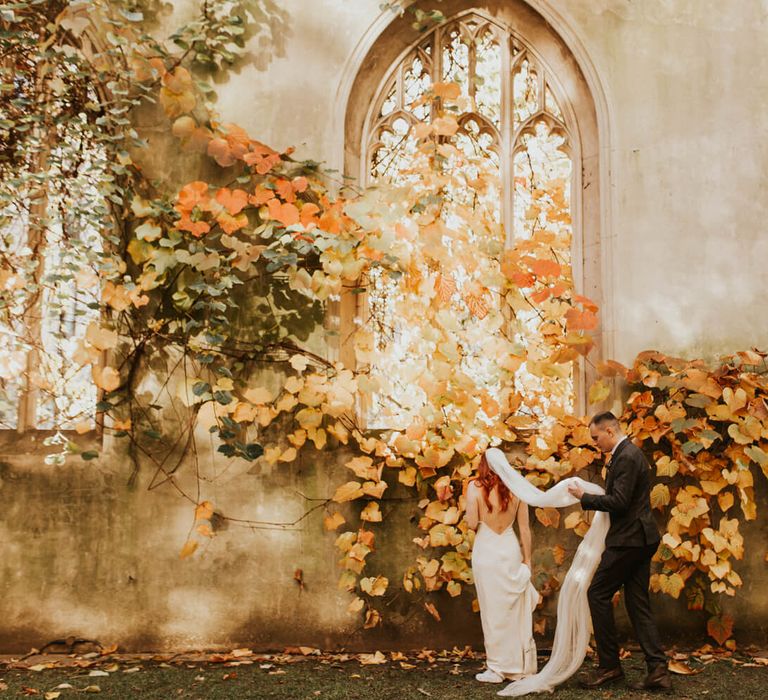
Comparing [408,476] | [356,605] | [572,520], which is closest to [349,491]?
[408,476]

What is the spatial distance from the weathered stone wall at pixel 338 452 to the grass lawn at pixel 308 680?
361 millimetres

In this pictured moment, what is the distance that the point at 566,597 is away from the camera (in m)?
4.96

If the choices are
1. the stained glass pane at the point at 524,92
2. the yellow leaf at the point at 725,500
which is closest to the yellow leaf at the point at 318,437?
the yellow leaf at the point at 725,500

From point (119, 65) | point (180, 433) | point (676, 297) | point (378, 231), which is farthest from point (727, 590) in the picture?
point (119, 65)

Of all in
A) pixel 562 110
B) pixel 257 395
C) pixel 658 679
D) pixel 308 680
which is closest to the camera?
pixel 658 679

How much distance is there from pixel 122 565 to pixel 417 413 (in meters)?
2.50

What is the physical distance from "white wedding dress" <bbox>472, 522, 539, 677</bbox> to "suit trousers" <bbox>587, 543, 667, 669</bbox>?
426 mm

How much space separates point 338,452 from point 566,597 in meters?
2.01

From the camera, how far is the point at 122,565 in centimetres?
590

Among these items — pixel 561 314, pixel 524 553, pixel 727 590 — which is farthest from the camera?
pixel 561 314

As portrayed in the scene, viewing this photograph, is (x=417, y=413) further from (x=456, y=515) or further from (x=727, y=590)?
(x=727, y=590)

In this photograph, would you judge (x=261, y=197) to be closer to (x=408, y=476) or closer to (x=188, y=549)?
(x=408, y=476)

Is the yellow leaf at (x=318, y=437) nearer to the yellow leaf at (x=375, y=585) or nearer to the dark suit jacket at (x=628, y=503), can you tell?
the yellow leaf at (x=375, y=585)

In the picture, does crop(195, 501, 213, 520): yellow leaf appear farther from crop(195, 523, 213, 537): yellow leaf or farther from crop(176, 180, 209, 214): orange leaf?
crop(176, 180, 209, 214): orange leaf
